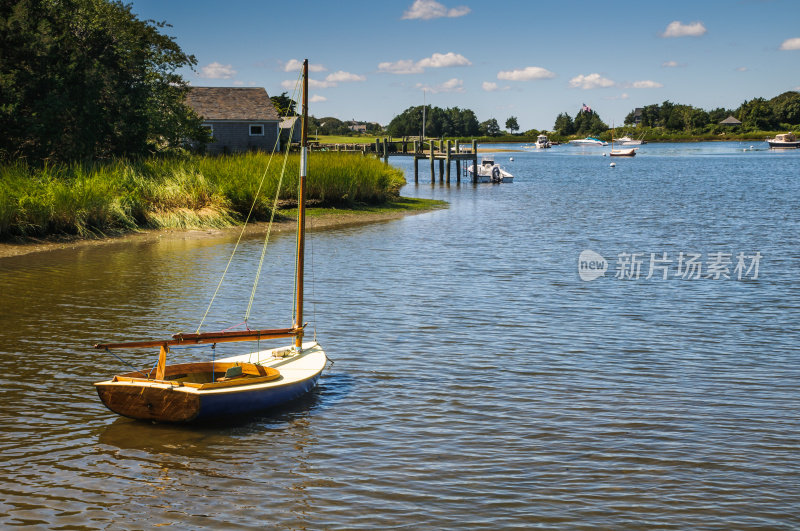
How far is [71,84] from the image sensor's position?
31484 mm

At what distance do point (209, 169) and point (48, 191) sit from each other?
8.16 metres

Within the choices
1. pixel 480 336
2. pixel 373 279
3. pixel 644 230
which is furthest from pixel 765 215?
pixel 480 336

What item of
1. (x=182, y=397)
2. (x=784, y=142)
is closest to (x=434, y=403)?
(x=182, y=397)

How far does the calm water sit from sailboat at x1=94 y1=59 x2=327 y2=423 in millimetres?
289

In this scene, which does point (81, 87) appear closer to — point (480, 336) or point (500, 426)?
point (480, 336)

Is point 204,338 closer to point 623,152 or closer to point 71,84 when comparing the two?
point 71,84

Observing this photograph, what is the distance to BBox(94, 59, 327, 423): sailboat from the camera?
10.1 metres

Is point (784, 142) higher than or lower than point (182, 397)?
higher

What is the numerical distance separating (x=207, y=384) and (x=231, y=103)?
59.3 m

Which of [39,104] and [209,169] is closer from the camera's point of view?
[39,104]

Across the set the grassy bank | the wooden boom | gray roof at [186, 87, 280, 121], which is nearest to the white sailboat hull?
the wooden boom

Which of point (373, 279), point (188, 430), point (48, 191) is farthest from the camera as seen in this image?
point (48, 191)

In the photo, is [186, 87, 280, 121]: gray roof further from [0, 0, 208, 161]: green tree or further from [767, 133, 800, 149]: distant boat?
[767, 133, 800, 149]: distant boat

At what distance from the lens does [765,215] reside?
4003cm
